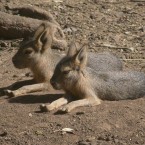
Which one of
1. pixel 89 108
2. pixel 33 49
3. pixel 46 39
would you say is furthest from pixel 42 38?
pixel 89 108

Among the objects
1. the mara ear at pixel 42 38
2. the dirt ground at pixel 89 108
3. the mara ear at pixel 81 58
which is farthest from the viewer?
the mara ear at pixel 42 38

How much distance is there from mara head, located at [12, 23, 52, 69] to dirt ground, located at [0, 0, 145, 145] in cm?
46

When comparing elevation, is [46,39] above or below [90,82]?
above

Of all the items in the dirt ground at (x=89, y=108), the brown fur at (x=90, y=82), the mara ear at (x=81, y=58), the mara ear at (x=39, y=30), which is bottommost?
the dirt ground at (x=89, y=108)

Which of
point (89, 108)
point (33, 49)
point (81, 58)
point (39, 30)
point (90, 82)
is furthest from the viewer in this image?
point (33, 49)

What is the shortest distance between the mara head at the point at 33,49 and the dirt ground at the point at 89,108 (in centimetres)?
46

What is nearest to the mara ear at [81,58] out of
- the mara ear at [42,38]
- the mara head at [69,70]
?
the mara head at [69,70]

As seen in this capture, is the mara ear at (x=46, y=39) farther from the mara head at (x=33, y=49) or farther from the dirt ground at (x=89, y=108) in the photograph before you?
the dirt ground at (x=89, y=108)

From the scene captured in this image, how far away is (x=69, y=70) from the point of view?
839 centimetres

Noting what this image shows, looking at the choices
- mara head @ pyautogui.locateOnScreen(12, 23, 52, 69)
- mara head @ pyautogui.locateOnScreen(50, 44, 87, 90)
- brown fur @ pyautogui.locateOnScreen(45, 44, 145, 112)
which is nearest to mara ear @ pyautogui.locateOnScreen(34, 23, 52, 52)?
mara head @ pyautogui.locateOnScreen(12, 23, 52, 69)

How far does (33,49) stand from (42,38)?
221 mm

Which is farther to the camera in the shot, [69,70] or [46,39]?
[46,39]

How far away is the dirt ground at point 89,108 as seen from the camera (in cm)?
723

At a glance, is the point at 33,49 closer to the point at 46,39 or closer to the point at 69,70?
the point at 46,39
